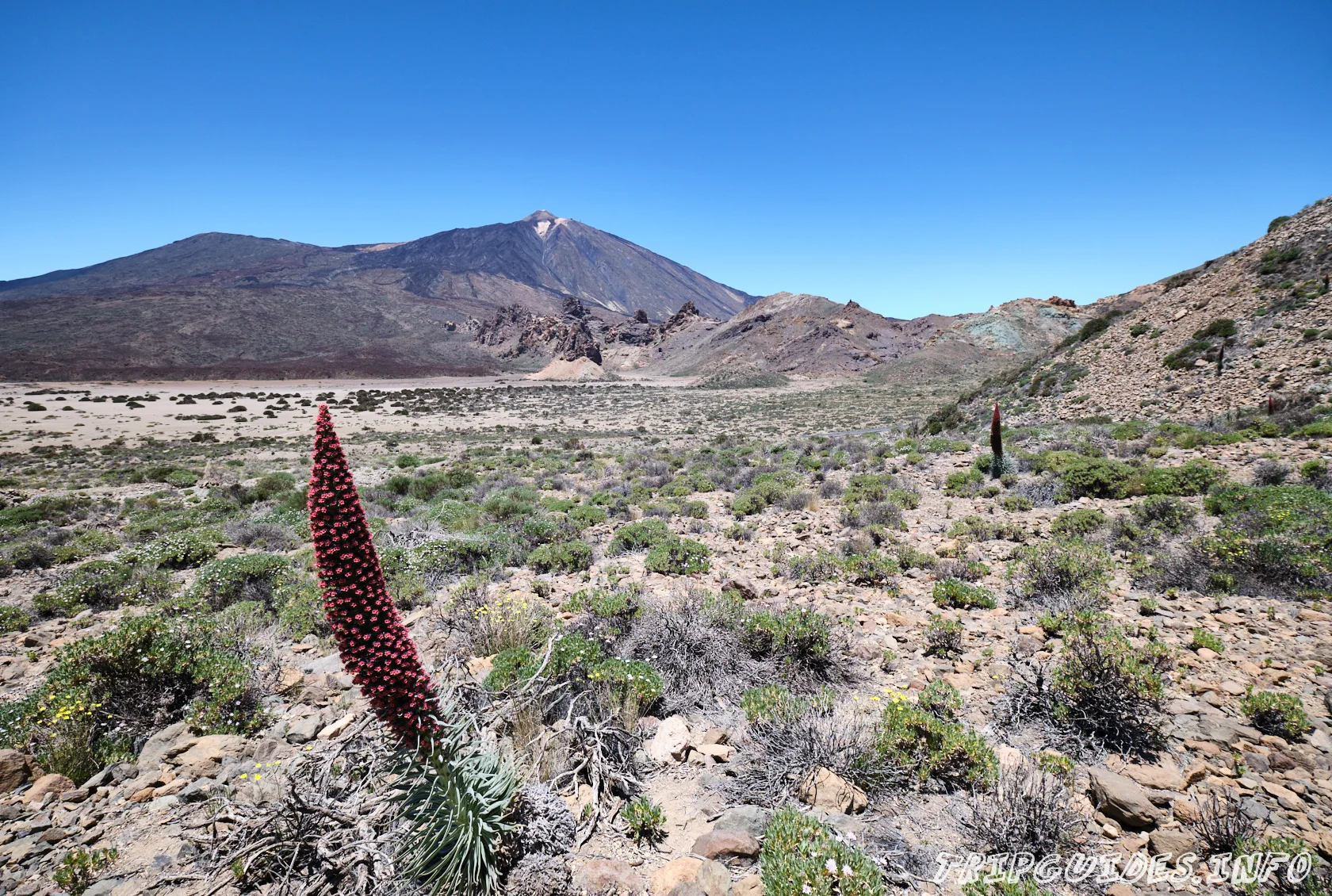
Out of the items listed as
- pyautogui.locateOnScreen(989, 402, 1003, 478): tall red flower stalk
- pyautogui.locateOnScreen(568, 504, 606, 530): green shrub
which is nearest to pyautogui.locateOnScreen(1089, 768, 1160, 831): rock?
pyautogui.locateOnScreen(568, 504, 606, 530): green shrub

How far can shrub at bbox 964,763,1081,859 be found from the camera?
2.65 meters

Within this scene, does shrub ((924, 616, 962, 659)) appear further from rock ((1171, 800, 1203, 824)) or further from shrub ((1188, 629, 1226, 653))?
rock ((1171, 800, 1203, 824))

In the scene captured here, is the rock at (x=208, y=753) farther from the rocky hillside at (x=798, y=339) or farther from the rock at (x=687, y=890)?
the rocky hillside at (x=798, y=339)

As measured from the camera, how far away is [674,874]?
2.68 meters

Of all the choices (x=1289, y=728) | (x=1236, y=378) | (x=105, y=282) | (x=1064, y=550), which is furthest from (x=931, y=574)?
(x=105, y=282)

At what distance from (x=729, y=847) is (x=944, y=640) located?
300 centimetres

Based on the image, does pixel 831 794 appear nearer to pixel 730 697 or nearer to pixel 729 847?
pixel 729 847

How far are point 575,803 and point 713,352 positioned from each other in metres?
93.8

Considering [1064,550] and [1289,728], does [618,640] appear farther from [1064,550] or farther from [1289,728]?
[1064,550]

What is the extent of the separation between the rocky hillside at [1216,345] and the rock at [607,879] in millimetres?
17831

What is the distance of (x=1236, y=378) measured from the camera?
577 inches

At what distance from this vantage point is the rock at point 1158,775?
2959 mm

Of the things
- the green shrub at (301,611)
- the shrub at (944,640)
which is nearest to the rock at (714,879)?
the shrub at (944,640)

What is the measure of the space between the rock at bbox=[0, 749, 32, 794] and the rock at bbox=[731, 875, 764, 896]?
14.8 feet
